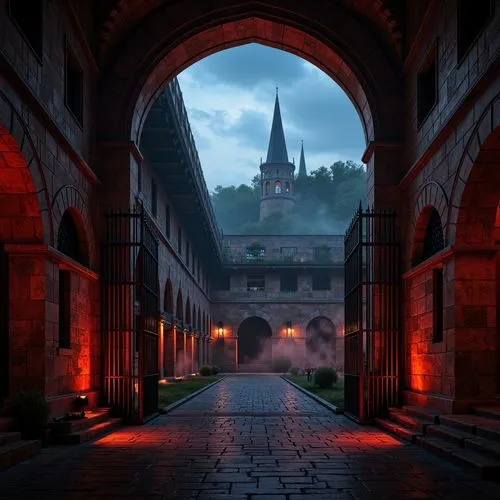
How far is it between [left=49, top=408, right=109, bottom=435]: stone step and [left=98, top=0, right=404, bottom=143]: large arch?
16.5 feet

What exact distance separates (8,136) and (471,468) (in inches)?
240

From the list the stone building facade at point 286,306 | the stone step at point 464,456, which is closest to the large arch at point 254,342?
the stone building facade at point 286,306

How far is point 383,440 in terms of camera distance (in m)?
9.75

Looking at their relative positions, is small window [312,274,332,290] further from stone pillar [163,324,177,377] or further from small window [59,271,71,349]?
small window [59,271,71,349]

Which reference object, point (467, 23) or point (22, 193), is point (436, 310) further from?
point (22, 193)

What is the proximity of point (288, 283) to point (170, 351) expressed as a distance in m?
17.8

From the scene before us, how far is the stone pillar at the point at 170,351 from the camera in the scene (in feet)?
89.7

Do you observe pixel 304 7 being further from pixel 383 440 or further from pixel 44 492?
pixel 44 492

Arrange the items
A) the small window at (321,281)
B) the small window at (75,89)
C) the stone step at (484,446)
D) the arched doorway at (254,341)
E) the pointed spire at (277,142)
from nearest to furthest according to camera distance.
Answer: the stone step at (484,446) < the small window at (75,89) < the small window at (321,281) < the arched doorway at (254,341) < the pointed spire at (277,142)

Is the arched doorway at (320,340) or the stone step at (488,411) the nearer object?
the stone step at (488,411)

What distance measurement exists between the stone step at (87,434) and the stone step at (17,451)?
59 centimetres

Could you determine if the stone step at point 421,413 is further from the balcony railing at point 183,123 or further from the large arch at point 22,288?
the balcony railing at point 183,123

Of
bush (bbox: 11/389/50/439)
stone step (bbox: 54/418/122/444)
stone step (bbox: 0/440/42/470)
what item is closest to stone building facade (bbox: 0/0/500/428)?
stone step (bbox: 54/418/122/444)

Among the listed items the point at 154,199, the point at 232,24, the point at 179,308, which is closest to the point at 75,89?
the point at 232,24
